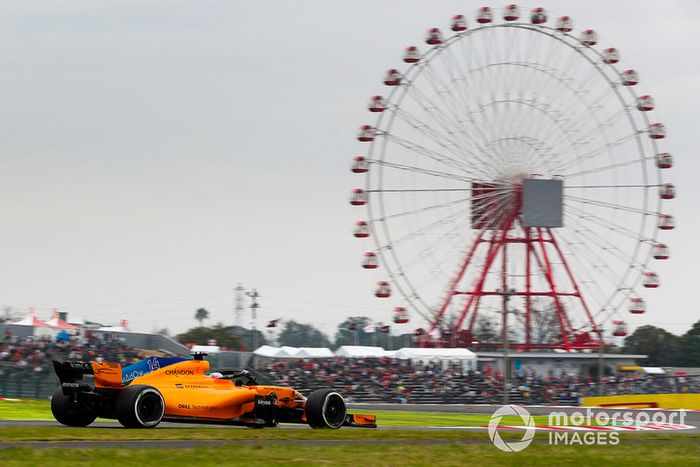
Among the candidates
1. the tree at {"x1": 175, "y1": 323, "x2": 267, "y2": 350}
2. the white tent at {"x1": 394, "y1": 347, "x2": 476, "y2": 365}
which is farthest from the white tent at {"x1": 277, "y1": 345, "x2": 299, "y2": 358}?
the tree at {"x1": 175, "y1": 323, "x2": 267, "y2": 350}

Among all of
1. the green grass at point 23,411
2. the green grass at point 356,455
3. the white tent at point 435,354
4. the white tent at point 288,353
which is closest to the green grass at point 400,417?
Answer: the green grass at point 23,411

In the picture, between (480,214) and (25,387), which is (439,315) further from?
(25,387)

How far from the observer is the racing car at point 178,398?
745 inches

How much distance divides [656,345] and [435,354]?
80926mm

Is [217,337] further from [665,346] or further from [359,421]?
[359,421]

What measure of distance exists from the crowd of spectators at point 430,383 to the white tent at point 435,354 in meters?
0.49

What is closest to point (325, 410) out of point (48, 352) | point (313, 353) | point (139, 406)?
point (139, 406)

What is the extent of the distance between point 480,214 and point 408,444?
141 feet

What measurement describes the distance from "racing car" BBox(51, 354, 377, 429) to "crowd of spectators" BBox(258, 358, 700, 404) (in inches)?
1156

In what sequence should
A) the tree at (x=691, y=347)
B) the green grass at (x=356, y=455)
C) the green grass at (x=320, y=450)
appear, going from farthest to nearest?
the tree at (x=691, y=347), the green grass at (x=320, y=450), the green grass at (x=356, y=455)

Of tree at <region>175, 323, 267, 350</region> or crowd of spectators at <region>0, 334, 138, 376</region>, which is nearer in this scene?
crowd of spectators at <region>0, 334, 138, 376</region>

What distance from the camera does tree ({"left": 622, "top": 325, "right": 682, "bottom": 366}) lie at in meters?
130

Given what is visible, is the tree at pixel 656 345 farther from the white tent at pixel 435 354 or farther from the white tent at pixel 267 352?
the white tent at pixel 267 352

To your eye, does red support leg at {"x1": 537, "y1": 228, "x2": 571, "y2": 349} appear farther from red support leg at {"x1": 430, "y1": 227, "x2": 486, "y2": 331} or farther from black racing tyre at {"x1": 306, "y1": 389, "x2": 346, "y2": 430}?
black racing tyre at {"x1": 306, "y1": 389, "x2": 346, "y2": 430}
